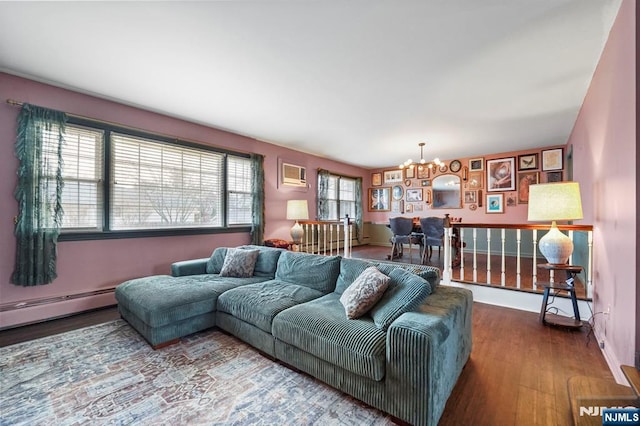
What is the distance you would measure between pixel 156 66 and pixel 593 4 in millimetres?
3592

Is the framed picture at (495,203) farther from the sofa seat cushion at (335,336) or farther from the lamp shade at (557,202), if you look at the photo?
the sofa seat cushion at (335,336)

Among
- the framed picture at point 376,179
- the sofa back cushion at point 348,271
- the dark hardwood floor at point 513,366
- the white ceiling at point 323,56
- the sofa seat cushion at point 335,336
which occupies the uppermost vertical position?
the white ceiling at point 323,56

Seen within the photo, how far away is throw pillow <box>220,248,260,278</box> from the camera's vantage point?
3086 mm

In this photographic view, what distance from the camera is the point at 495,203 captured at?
6.23 meters

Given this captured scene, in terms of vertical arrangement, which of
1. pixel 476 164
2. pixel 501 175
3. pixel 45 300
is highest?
pixel 476 164

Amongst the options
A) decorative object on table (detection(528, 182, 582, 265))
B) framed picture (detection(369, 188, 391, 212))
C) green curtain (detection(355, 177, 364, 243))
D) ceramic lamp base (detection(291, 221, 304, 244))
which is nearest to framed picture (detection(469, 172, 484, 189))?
framed picture (detection(369, 188, 391, 212))

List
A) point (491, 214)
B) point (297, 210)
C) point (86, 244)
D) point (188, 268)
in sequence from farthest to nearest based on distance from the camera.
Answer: point (491, 214) < point (297, 210) < point (188, 268) < point (86, 244)

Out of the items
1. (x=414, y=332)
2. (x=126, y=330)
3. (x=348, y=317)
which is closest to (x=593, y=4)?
(x=414, y=332)

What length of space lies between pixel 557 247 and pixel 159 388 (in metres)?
3.62

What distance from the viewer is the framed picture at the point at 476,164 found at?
6.39 m

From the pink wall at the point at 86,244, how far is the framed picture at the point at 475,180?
553 centimetres

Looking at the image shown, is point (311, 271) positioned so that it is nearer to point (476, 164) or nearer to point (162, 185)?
point (162, 185)

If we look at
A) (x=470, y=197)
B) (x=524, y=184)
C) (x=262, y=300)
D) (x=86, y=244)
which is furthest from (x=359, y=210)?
(x=86, y=244)

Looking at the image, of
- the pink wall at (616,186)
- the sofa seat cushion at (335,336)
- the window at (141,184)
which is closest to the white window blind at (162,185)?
the window at (141,184)
